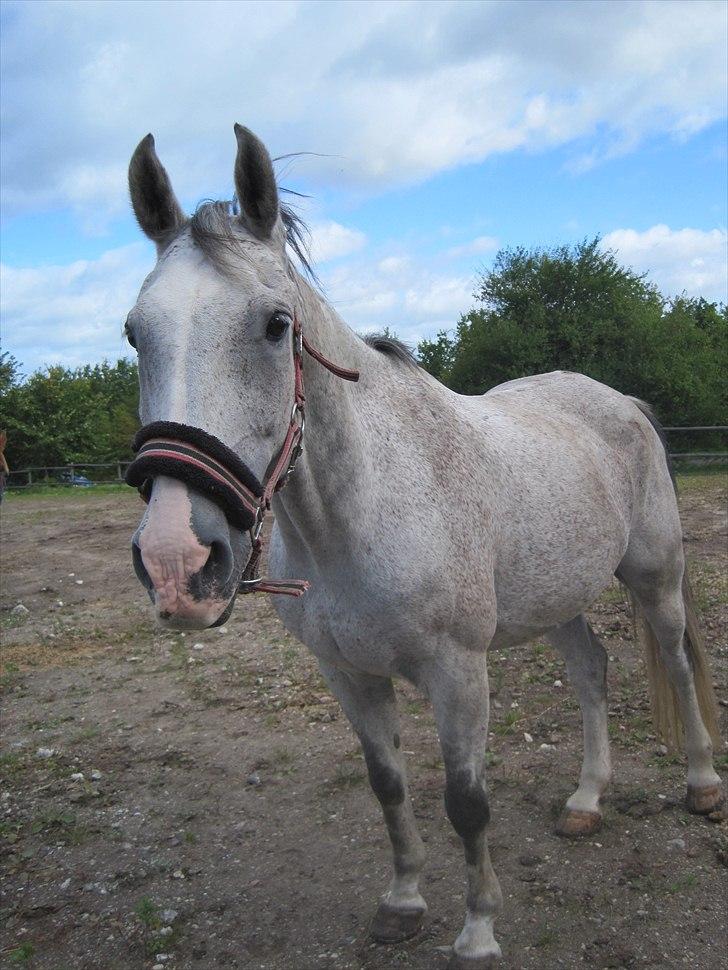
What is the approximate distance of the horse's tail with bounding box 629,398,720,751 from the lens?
13.2ft

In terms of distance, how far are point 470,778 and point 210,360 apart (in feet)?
5.67

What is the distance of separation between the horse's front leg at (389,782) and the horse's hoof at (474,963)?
0.90ft

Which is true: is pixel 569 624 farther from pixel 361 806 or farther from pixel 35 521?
pixel 35 521

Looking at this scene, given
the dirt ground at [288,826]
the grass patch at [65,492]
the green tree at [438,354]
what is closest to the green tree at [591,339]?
the green tree at [438,354]

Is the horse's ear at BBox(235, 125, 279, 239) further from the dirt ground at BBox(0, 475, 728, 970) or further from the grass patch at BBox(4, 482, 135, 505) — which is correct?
the grass patch at BBox(4, 482, 135, 505)

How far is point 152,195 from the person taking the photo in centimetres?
221

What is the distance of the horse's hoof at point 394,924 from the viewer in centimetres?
293

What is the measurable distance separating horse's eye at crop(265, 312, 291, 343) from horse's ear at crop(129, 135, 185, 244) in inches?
21.7

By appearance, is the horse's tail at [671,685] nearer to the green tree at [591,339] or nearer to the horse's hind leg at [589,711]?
the horse's hind leg at [589,711]

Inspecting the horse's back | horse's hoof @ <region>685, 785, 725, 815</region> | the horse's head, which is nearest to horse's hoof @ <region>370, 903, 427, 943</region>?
the horse's back

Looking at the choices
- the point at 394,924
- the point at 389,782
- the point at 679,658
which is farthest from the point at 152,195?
the point at 679,658

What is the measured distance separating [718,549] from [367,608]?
286 inches

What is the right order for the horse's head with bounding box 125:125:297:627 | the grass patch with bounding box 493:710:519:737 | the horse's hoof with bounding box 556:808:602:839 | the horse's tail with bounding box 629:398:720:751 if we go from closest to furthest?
the horse's head with bounding box 125:125:297:627 < the horse's hoof with bounding box 556:808:602:839 < the horse's tail with bounding box 629:398:720:751 < the grass patch with bounding box 493:710:519:737

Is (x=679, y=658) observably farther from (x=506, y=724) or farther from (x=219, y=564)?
(x=219, y=564)
